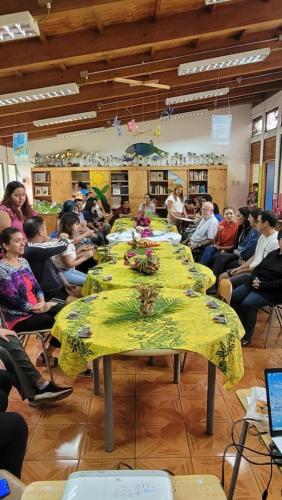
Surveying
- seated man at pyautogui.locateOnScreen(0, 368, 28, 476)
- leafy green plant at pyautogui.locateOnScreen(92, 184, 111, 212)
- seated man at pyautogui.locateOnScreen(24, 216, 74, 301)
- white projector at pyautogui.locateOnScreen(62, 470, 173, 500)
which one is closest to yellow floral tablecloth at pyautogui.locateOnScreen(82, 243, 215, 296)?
seated man at pyautogui.locateOnScreen(24, 216, 74, 301)

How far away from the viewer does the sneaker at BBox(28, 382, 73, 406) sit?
7.84 feet

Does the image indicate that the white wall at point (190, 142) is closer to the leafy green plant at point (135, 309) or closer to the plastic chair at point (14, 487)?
the leafy green plant at point (135, 309)

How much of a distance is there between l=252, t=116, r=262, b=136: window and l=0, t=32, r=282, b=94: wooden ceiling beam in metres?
4.41

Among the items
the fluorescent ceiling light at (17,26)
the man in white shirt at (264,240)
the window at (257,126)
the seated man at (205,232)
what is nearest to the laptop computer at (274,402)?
the man in white shirt at (264,240)

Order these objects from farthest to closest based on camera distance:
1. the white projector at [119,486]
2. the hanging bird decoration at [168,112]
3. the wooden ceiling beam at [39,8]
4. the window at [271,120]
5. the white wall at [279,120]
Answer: the window at [271,120], the white wall at [279,120], the hanging bird decoration at [168,112], the wooden ceiling beam at [39,8], the white projector at [119,486]

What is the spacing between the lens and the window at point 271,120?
27.2ft

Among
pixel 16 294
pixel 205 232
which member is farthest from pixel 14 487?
pixel 205 232

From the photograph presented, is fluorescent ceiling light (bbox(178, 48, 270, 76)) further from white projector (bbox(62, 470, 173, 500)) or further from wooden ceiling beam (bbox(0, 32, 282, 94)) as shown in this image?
white projector (bbox(62, 470, 173, 500))

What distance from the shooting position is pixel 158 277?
294 centimetres

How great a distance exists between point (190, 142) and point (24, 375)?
8.91m

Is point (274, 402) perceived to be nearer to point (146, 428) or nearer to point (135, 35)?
point (146, 428)

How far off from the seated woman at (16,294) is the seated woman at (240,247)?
257cm

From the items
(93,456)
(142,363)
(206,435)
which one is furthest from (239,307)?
(93,456)

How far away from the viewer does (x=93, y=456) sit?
206 cm
